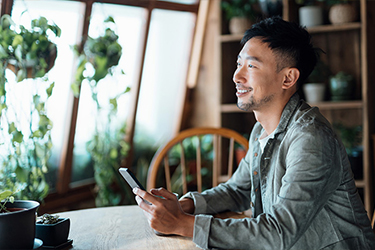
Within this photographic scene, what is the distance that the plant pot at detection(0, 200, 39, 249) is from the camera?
99 centimetres

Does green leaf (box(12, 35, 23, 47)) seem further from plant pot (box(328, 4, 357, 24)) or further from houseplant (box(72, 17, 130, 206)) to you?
plant pot (box(328, 4, 357, 24))

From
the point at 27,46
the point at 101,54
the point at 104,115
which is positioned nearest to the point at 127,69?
the point at 104,115

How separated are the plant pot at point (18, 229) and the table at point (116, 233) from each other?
0.18m

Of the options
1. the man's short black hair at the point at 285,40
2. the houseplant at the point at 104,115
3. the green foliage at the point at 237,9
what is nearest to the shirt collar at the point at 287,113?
the man's short black hair at the point at 285,40

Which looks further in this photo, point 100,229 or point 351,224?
point 100,229

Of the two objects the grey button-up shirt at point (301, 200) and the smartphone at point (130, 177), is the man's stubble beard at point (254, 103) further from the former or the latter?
the smartphone at point (130, 177)

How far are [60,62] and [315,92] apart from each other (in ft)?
6.13

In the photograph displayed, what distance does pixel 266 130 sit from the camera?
151 cm

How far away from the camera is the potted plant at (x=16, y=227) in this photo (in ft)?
3.25

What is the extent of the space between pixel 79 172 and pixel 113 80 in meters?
0.86

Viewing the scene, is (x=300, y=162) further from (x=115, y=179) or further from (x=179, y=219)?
(x=115, y=179)

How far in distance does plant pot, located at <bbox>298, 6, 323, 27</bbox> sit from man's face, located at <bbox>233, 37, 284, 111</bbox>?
1681 millimetres

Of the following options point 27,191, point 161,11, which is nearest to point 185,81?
point 161,11

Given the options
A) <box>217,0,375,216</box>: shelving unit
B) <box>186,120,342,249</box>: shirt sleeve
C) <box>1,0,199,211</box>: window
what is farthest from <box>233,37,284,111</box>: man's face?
<box>217,0,375,216</box>: shelving unit
